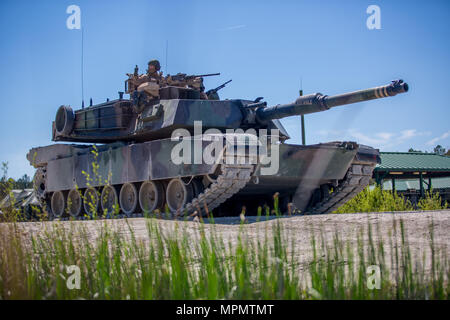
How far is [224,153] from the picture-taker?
998 cm

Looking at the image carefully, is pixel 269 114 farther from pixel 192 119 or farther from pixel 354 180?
pixel 354 180

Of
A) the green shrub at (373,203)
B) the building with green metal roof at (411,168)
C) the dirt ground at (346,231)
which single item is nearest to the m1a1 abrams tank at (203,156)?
the green shrub at (373,203)

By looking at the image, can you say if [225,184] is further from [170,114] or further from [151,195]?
[151,195]

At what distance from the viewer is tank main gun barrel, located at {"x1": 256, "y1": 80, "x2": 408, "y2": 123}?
8.82m

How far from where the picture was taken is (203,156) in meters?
10.4

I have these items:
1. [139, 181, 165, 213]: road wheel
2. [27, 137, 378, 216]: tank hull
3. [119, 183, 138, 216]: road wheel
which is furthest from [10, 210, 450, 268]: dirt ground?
[119, 183, 138, 216]: road wheel

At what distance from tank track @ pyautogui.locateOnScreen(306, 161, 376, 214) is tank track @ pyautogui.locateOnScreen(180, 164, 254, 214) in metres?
3.03

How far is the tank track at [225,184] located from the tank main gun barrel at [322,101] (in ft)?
5.83

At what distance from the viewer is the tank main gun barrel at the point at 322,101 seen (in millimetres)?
8820

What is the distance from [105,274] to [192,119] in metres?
8.04

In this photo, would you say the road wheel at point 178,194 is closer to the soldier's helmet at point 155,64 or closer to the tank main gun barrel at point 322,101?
the tank main gun barrel at point 322,101

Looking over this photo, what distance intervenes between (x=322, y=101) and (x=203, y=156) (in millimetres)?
2545

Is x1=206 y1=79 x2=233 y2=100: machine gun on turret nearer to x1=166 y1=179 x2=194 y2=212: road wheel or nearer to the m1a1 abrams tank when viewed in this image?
the m1a1 abrams tank
